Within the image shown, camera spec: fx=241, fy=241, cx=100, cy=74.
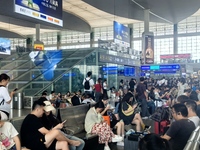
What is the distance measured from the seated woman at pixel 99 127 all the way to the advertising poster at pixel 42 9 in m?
3.84

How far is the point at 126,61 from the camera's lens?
16.0m

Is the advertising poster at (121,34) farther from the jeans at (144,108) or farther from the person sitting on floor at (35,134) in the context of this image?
the person sitting on floor at (35,134)

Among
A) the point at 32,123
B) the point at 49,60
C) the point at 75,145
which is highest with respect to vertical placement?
the point at 49,60

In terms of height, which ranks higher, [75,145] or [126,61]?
[126,61]

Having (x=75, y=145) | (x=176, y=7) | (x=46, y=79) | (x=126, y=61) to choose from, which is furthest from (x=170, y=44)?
(x=75, y=145)

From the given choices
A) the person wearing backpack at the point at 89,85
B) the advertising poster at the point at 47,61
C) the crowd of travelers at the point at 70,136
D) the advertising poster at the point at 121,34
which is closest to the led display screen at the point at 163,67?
the advertising poster at the point at 121,34

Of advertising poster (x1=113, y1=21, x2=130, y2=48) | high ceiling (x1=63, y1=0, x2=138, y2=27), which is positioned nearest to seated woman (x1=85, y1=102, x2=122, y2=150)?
advertising poster (x1=113, y1=21, x2=130, y2=48)

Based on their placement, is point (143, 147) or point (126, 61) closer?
point (143, 147)

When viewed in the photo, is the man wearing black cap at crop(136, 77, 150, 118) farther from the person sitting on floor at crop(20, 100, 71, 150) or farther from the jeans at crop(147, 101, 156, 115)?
the person sitting on floor at crop(20, 100, 71, 150)

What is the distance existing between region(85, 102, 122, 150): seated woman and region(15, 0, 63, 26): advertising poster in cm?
384

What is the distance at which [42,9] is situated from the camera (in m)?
8.06

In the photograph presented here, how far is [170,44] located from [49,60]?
25.0 meters

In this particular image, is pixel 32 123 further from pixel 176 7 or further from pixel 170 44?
pixel 170 44

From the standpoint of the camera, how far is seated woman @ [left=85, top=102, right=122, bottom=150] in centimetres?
525
